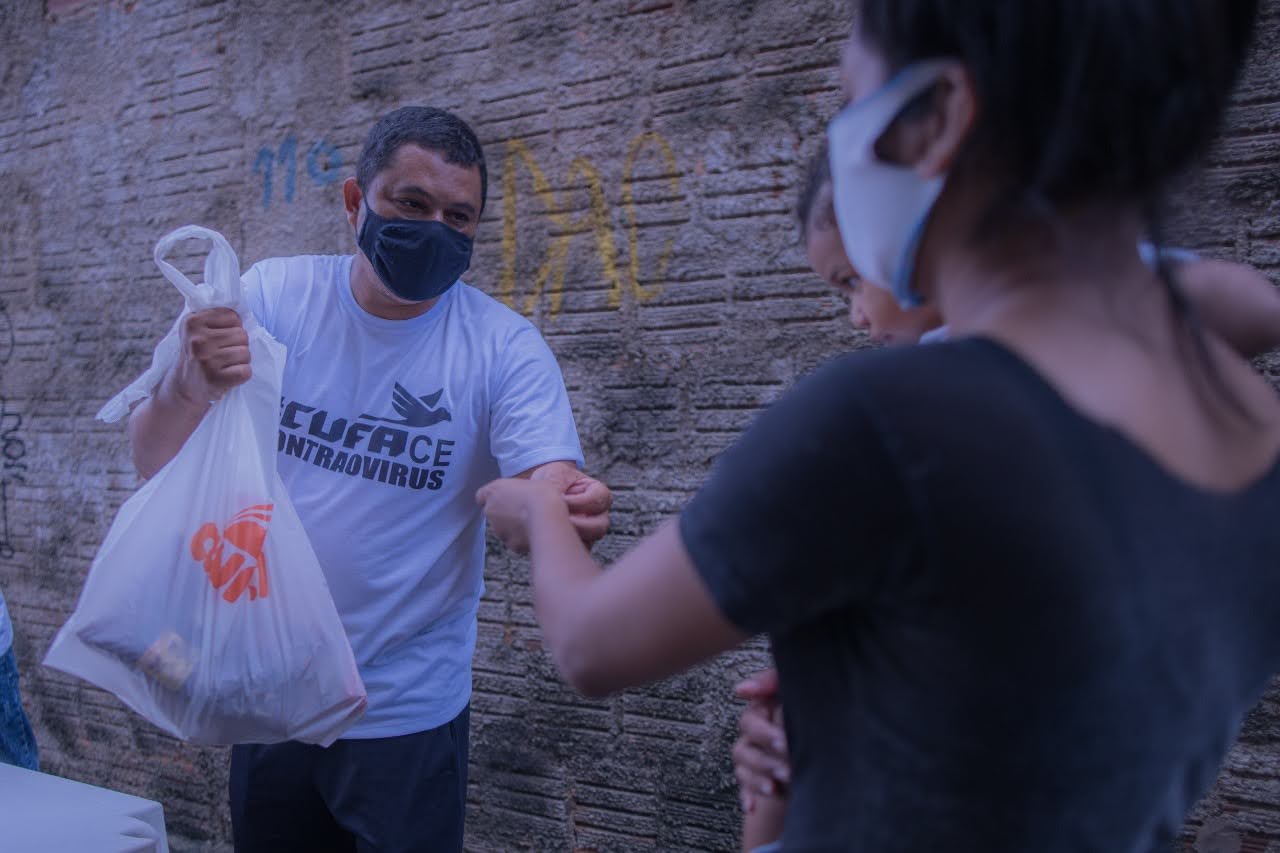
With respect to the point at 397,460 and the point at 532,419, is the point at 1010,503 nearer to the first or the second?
the point at 532,419

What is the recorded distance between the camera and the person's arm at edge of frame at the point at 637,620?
30.2 inches

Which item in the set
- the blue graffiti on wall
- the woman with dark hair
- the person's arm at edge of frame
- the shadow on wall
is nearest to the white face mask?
the woman with dark hair

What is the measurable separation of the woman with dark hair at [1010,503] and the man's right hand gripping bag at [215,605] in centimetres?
115

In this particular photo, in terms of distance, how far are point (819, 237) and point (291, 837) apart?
1652 millimetres

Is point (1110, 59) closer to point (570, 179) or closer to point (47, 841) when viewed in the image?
point (47, 841)

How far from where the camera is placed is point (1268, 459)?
0.82 meters

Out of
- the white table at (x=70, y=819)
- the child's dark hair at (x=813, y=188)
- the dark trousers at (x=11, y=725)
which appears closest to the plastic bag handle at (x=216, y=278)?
the white table at (x=70, y=819)

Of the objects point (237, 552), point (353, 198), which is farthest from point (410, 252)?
point (237, 552)

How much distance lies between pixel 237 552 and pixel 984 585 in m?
1.48

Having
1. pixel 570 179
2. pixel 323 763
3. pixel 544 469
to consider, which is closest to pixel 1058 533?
pixel 544 469

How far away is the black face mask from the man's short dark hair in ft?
0.45

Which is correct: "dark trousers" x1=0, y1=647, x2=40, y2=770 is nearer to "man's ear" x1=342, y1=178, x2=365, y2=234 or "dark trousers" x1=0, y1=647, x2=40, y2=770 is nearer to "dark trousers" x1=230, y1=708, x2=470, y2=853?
"dark trousers" x1=230, y1=708, x2=470, y2=853

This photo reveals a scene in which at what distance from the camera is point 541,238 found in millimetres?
3188

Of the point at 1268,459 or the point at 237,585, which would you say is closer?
the point at 1268,459
